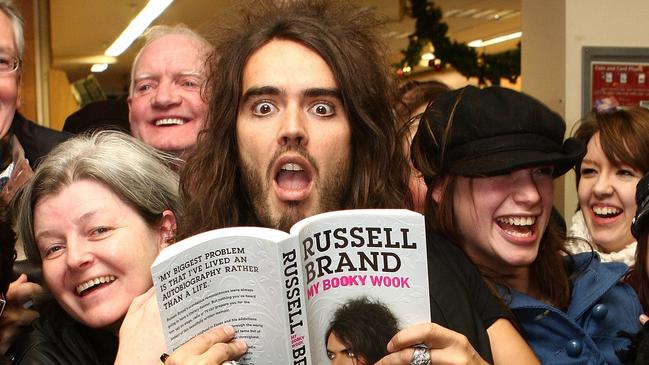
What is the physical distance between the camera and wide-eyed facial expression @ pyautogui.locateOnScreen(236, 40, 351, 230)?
1.55 meters

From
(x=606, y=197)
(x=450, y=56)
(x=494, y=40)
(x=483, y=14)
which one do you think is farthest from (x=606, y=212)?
(x=494, y=40)

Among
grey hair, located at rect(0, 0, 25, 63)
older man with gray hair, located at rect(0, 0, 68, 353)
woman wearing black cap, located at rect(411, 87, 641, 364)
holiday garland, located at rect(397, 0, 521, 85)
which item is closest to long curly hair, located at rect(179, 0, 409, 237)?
woman wearing black cap, located at rect(411, 87, 641, 364)

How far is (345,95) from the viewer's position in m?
1.64

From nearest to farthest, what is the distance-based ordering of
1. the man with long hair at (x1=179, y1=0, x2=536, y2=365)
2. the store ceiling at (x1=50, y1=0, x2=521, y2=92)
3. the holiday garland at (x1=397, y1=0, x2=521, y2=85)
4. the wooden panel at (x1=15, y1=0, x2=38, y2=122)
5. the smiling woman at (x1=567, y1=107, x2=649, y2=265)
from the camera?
the man with long hair at (x1=179, y1=0, x2=536, y2=365) → the smiling woman at (x1=567, y1=107, x2=649, y2=265) → the wooden panel at (x1=15, y1=0, x2=38, y2=122) → the holiday garland at (x1=397, y1=0, x2=521, y2=85) → the store ceiling at (x1=50, y1=0, x2=521, y2=92)

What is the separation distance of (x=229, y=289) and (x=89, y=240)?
2.07ft

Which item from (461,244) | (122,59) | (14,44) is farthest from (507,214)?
(122,59)

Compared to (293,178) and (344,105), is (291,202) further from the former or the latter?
(344,105)

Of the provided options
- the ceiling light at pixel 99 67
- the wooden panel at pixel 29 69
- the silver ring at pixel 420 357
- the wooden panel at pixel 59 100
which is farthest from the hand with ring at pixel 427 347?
the ceiling light at pixel 99 67

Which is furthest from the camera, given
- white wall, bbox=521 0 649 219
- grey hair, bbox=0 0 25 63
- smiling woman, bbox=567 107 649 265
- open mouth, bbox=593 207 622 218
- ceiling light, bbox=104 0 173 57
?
ceiling light, bbox=104 0 173 57

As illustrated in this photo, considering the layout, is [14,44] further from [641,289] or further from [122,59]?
[122,59]

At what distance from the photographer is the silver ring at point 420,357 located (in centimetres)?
126

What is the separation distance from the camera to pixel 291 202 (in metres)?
1.56

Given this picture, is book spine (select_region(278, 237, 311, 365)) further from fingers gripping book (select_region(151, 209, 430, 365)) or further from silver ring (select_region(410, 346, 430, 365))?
silver ring (select_region(410, 346, 430, 365))

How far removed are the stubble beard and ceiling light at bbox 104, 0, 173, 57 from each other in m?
5.98
